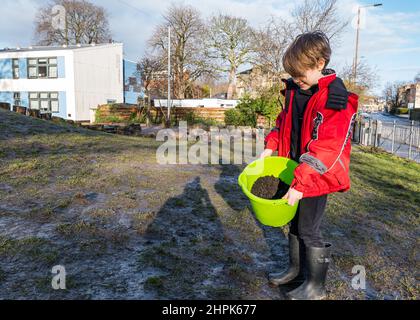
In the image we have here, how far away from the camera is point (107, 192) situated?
187 inches

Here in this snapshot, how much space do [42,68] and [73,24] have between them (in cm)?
1680

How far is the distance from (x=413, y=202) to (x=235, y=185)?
303 cm

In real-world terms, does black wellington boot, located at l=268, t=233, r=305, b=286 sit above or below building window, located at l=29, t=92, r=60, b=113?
below

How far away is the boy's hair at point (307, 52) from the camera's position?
225cm

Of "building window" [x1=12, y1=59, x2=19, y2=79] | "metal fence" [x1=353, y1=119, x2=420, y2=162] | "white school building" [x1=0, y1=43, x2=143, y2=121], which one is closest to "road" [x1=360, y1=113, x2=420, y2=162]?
"metal fence" [x1=353, y1=119, x2=420, y2=162]

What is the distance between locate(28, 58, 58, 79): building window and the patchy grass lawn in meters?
25.6

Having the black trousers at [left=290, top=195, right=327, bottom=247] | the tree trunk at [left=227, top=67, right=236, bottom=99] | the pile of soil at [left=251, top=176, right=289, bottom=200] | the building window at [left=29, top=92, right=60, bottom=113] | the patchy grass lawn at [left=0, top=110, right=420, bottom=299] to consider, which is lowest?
the patchy grass lawn at [left=0, top=110, right=420, bottom=299]

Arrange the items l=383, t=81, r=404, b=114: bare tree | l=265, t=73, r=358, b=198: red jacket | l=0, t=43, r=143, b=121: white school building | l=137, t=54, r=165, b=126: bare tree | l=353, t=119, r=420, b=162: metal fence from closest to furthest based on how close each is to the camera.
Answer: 1. l=265, t=73, r=358, b=198: red jacket
2. l=353, t=119, r=420, b=162: metal fence
3. l=0, t=43, r=143, b=121: white school building
4. l=137, t=54, r=165, b=126: bare tree
5. l=383, t=81, r=404, b=114: bare tree

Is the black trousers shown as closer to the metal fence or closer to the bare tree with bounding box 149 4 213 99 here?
the metal fence

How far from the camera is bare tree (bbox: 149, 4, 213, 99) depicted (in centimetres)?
3575

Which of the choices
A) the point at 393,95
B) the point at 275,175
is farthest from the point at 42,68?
the point at 393,95

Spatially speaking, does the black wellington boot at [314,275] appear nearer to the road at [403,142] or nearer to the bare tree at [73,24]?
the road at [403,142]

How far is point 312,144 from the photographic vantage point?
82.7 inches

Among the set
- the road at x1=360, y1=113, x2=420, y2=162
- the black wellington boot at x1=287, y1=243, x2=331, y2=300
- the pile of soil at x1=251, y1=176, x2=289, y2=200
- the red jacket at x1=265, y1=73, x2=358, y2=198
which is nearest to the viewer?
the red jacket at x1=265, y1=73, x2=358, y2=198
